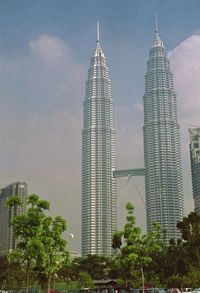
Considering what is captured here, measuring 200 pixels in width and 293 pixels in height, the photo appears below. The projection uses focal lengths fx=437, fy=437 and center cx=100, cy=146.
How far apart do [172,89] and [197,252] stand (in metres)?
87.4

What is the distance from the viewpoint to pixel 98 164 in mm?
109312

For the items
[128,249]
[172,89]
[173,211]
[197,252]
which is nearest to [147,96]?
[172,89]

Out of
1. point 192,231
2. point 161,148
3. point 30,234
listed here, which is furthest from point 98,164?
point 30,234

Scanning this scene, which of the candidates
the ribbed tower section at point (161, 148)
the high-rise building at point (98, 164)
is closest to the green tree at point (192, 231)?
the ribbed tower section at point (161, 148)

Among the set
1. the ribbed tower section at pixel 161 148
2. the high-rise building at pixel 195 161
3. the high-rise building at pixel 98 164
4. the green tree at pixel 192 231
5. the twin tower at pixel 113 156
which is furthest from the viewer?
the high-rise building at pixel 98 164

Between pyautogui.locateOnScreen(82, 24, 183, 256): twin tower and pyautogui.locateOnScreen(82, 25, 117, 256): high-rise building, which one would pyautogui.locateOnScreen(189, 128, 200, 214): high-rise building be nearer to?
pyautogui.locateOnScreen(82, 24, 183, 256): twin tower

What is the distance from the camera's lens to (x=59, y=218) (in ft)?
72.9

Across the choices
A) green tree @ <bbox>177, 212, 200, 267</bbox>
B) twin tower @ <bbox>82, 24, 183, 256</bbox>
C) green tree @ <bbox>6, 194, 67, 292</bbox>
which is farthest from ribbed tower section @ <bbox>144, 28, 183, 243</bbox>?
green tree @ <bbox>6, 194, 67, 292</bbox>

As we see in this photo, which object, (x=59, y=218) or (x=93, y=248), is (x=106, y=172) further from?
(x=59, y=218)

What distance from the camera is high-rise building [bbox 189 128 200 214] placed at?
8436 cm

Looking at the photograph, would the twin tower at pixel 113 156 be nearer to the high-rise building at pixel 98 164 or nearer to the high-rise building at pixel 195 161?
the high-rise building at pixel 98 164

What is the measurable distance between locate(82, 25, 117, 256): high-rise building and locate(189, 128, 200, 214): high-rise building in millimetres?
22931

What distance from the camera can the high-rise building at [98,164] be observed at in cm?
9788

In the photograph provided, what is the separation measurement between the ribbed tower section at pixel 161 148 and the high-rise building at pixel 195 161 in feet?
28.8
